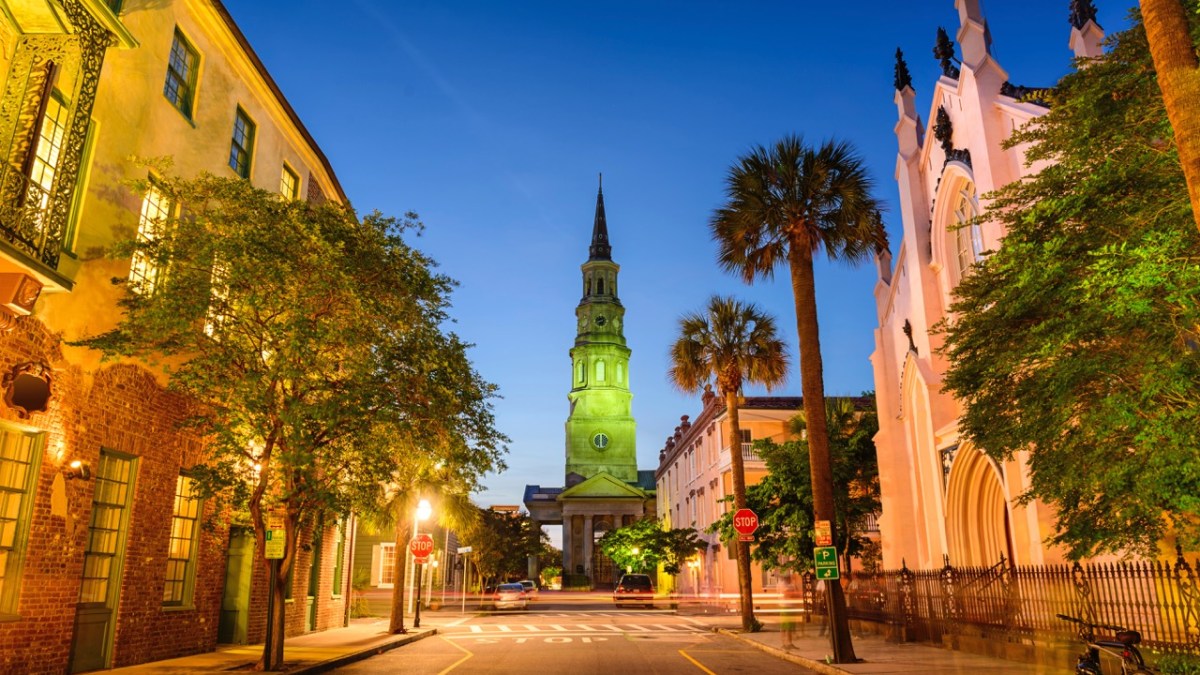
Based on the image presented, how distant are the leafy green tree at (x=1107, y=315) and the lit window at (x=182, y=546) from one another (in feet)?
48.6

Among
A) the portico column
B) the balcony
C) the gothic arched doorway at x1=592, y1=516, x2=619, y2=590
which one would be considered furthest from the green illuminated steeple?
the balcony

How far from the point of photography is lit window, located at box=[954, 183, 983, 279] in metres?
23.1

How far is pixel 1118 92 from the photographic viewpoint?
11.0m

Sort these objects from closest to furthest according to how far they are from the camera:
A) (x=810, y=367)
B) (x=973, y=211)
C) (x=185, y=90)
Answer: (x=185, y=90) < (x=810, y=367) < (x=973, y=211)

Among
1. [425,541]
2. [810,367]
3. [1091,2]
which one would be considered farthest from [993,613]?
[425,541]

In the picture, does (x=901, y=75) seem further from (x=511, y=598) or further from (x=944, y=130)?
(x=511, y=598)

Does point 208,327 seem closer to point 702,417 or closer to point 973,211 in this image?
point 973,211

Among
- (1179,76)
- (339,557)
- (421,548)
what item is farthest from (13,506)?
(421,548)

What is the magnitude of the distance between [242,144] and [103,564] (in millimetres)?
9584

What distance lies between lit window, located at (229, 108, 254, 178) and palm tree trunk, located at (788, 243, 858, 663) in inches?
500

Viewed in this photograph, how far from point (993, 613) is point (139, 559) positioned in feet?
54.1

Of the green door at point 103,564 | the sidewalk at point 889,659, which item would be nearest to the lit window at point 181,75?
the green door at point 103,564

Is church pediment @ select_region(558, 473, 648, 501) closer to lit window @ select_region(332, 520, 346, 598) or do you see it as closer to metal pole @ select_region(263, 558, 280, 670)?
lit window @ select_region(332, 520, 346, 598)

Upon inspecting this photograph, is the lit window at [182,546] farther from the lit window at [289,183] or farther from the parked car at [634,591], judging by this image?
the parked car at [634,591]
